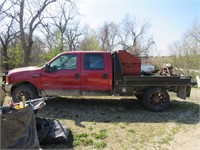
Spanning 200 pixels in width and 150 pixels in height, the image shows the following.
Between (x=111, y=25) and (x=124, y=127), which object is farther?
(x=111, y=25)

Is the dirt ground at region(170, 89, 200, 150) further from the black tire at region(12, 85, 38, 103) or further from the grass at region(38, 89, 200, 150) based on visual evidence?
the black tire at region(12, 85, 38, 103)

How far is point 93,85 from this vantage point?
788 cm

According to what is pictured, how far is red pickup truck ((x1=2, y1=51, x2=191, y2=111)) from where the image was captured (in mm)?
7836

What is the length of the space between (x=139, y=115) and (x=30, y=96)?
345 cm

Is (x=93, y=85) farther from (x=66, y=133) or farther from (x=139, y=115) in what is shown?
(x=66, y=133)

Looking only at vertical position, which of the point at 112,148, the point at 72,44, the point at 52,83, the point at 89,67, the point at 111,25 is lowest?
the point at 112,148

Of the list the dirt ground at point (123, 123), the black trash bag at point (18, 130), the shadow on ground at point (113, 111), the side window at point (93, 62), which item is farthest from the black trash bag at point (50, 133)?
the side window at point (93, 62)

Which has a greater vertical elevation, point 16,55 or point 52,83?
point 16,55

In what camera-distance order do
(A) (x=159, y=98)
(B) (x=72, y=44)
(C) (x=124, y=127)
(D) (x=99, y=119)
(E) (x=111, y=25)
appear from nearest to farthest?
(C) (x=124, y=127) < (D) (x=99, y=119) < (A) (x=159, y=98) < (B) (x=72, y=44) < (E) (x=111, y=25)

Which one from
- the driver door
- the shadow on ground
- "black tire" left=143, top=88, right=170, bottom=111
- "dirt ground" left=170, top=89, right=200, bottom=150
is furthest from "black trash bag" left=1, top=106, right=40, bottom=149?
"black tire" left=143, top=88, right=170, bottom=111

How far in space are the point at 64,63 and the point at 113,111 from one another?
217cm

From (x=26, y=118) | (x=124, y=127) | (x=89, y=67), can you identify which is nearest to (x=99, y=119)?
(x=124, y=127)

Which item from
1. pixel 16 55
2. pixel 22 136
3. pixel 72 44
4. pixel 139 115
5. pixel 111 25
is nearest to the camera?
pixel 22 136

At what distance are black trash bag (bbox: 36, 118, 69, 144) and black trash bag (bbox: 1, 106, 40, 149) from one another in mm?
781
